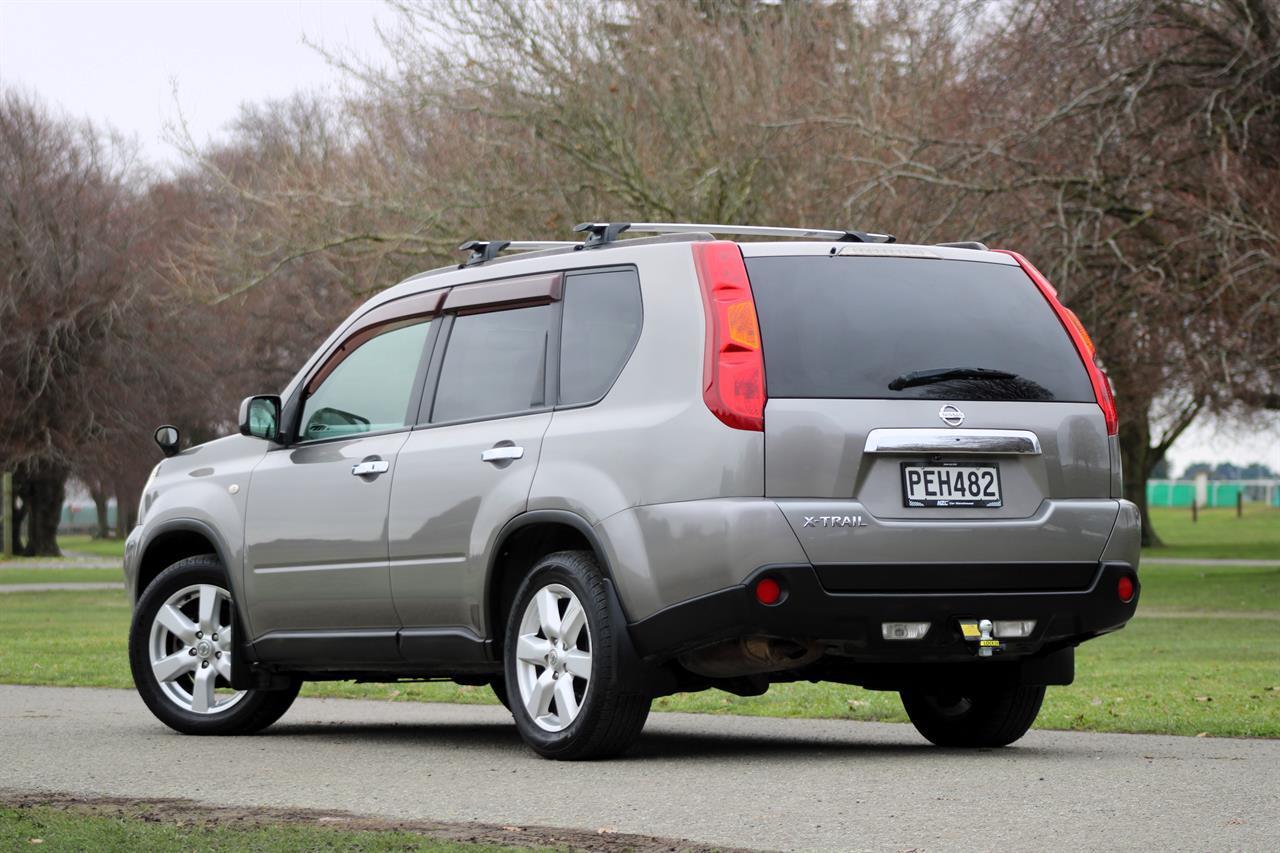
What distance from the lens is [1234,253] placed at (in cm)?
2308

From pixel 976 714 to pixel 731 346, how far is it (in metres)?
2.29

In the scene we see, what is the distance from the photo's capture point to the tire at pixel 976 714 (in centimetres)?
890

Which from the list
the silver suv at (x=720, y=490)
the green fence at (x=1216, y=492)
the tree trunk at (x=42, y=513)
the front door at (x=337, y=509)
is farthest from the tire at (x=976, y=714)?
the green fence at (x=1216, y=492)

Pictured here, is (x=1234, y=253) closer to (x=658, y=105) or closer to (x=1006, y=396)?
(x=658, y=105)

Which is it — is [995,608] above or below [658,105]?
below

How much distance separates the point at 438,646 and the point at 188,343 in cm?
4137

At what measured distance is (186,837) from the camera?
602 centimetres

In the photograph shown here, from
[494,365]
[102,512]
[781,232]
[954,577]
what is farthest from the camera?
[102,512]

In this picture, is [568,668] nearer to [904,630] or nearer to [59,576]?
[904,630]

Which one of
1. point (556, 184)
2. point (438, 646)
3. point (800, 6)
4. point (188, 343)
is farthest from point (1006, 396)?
point (188, 343)

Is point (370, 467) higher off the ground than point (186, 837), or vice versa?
point (370, 467)

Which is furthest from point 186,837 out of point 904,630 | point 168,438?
point 168,438

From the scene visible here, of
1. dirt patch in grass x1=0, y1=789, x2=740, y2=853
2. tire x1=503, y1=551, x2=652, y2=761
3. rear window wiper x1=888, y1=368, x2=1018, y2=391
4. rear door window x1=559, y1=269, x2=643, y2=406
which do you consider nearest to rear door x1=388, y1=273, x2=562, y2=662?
rear door window x1=559, y1=269, x2=643, y2=406

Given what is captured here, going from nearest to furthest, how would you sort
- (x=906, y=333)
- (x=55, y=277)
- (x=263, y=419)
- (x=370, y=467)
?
(x=906, y=333) < (x=370, y=467) < (x=263, y=419) < (x=55, y=277)
